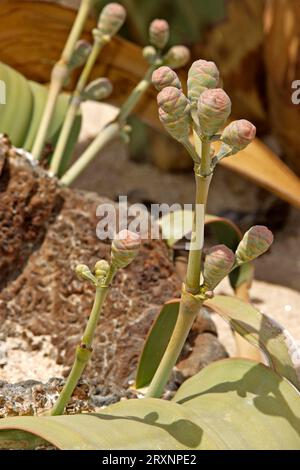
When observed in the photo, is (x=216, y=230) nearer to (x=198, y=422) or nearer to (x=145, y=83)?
(x=145, y=83)

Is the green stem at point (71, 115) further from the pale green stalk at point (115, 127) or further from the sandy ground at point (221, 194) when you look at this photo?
the sandy ground at point (221, 194)

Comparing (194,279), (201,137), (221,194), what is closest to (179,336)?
(194,279)

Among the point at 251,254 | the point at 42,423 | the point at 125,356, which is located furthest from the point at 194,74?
the point at 125,356

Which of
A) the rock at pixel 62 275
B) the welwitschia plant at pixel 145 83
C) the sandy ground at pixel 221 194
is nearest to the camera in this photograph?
the rock at pixel 62 275

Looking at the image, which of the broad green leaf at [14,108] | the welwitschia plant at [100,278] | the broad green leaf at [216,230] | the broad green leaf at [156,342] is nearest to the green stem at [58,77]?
the broad green leaf at [14,108]

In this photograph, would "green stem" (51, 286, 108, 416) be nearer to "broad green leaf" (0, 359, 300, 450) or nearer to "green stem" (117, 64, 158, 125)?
"broad green leaf" (0, 359, 300, 450)

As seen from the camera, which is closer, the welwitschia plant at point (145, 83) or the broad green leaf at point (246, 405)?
the broad green leaf at point (246, 405)
